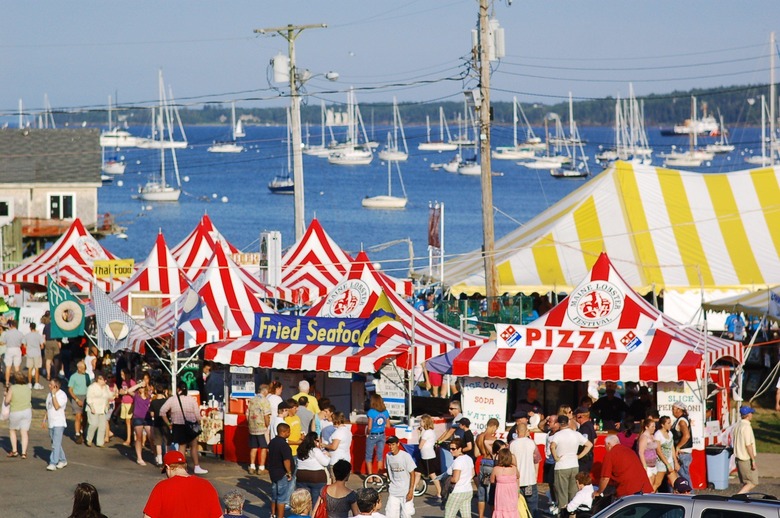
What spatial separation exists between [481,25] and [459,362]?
9.04 metres

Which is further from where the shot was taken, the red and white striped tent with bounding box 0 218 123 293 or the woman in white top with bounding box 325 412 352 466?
the red and white striped tent with bounding box 0 218 123 293

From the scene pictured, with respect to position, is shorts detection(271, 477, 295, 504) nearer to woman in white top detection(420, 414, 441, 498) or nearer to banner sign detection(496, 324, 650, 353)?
woman in white top detection(420, 414, 441, 498)

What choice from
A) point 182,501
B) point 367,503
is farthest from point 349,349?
point 182,501

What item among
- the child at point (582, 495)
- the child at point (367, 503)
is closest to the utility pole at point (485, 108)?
the child at point (582, 495)

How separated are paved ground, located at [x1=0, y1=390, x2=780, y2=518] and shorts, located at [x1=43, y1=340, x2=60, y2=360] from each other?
5434 millimetres

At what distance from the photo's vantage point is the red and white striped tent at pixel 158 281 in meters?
26.5

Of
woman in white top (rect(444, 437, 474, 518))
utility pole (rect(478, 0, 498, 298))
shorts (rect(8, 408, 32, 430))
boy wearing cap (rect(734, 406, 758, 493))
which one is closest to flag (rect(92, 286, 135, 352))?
shorts (rect(8, 408, 32, 430))

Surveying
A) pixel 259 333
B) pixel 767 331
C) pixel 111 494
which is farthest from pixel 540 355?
pixel 767 331

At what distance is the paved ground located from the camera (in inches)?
606

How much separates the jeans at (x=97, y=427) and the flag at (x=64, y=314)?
2.10m

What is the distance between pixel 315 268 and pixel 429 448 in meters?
12.9

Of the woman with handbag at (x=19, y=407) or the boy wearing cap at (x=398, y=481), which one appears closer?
the boy wearing cap at (x=398, y=481)

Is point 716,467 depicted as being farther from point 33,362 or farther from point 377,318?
point 33,362

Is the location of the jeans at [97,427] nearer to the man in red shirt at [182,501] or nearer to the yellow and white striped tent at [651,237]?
the yellow and white striped tent at [651,237]
